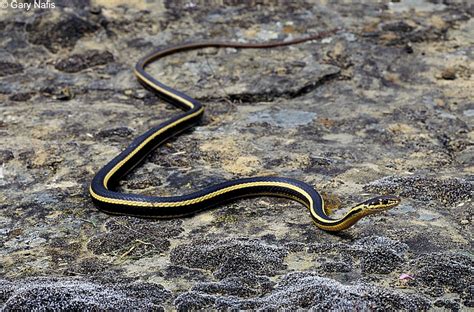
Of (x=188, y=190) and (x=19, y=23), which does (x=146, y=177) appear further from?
(x=19, y=23)

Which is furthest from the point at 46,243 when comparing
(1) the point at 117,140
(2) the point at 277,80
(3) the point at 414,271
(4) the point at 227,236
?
(2) the point at 277,80

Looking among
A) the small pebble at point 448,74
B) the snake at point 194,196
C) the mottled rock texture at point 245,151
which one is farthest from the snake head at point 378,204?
the small pebble at point 448,74

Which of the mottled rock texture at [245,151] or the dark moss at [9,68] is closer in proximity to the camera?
the mottled rock texture at [245,151]

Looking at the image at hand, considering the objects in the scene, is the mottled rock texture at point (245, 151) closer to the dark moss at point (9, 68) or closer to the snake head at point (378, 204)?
the dark moss at point (9, 68)

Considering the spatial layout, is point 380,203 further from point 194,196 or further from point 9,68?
point 9,68

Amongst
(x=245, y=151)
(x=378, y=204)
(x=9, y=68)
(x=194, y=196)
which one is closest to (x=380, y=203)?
(x=378, y=204)

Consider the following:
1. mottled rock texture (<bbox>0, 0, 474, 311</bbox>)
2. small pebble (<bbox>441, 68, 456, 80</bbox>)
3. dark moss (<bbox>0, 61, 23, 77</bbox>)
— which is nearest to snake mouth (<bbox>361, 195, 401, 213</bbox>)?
mottled rock texture (<bbox>0, 0, 474, 311</bbox>)

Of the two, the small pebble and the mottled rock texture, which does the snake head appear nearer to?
the mottled rock texture
